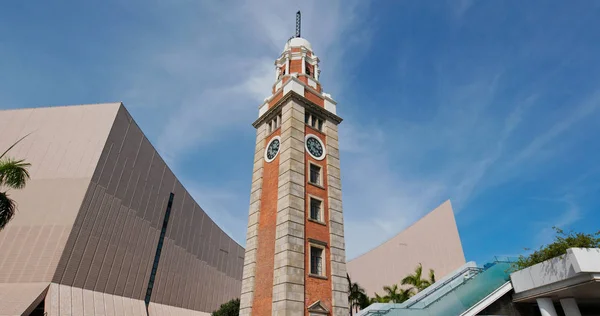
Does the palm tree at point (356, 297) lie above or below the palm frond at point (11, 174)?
above

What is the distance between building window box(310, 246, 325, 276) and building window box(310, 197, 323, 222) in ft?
6.05

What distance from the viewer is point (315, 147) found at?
79.6ft

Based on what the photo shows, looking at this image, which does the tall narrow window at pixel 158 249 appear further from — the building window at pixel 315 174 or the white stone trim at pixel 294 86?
the white stone trim at pixel 294 86

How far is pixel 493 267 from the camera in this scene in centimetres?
1867

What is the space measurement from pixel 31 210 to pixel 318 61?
28381mm

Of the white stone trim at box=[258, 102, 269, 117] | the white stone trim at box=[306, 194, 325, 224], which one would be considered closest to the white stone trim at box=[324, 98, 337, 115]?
the white stone trim at box=[258, 102, 269, 117]

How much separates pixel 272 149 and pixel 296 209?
5657 millimetres

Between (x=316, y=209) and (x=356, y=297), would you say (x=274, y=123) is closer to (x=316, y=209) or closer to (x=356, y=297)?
(x=316, y=209)

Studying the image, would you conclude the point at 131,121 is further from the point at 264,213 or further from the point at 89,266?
the point at 264,213

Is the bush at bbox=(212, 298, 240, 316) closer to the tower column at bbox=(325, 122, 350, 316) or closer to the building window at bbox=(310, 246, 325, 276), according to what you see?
the tower column at bbox=(325, 122, 350, 316)

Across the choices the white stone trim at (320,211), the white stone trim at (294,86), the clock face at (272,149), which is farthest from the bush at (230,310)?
the white stone trim at (294,86)

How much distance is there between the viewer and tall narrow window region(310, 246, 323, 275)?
19609 millimetres

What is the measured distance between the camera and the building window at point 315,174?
23.0m

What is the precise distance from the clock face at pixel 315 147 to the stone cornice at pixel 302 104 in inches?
92.0
